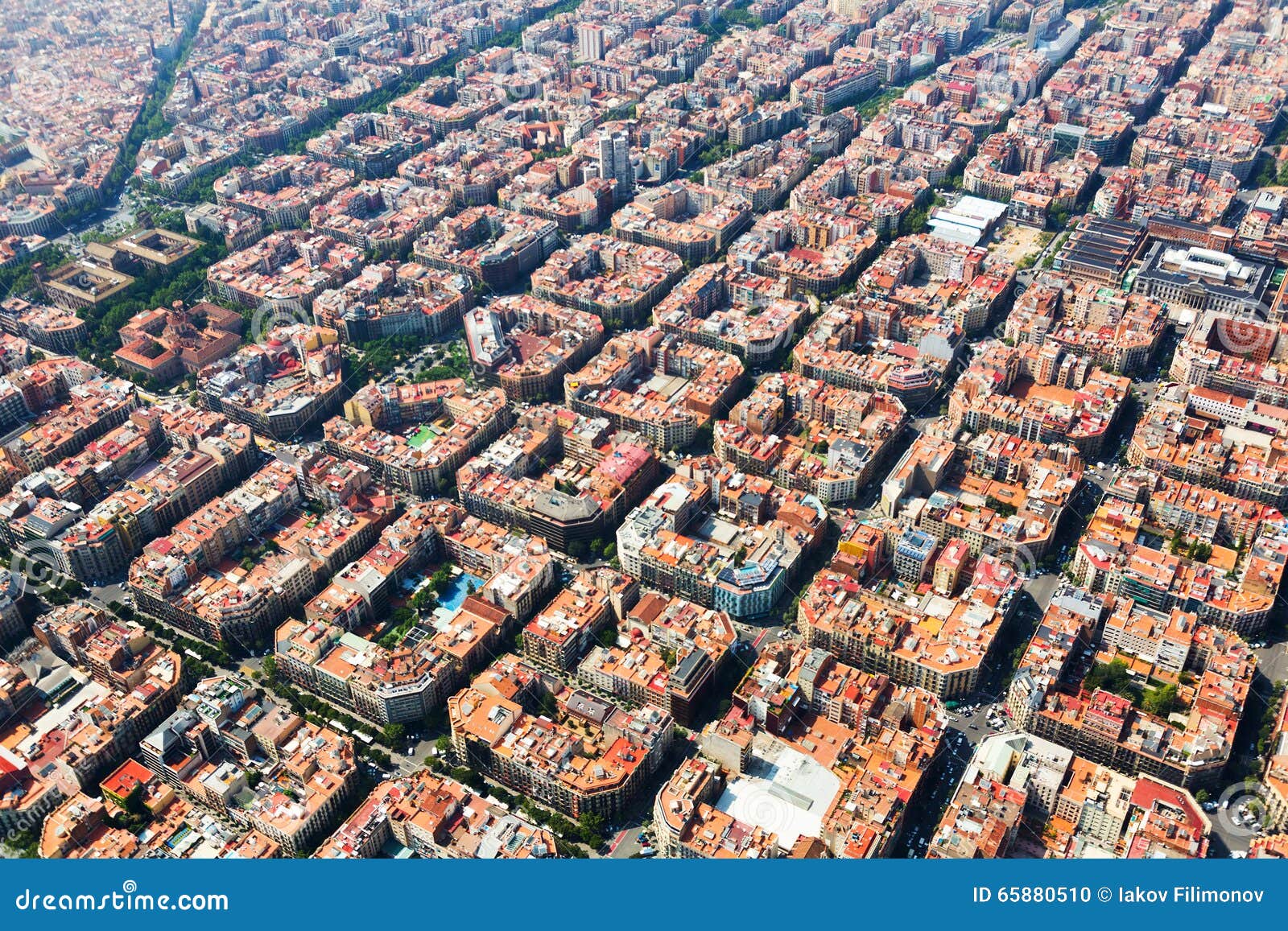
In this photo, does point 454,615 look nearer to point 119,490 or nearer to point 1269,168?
point 119,490

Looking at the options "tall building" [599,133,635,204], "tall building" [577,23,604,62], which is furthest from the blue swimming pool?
"tall building" [577,23,604,62]

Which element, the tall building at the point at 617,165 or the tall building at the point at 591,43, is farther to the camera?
the tall building at the point at 591,43

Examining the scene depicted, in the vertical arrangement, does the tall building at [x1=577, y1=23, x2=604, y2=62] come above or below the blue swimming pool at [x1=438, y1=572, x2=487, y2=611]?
above

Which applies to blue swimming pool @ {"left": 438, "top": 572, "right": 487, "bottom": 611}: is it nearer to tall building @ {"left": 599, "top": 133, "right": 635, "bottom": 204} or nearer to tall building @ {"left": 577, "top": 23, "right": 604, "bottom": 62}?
tall building @ {"left": 599, "top": 133, "right": 635, "bottom": 204}

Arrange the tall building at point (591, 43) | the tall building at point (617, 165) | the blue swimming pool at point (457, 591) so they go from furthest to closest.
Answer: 1. the tall building at point (591, 43)
2. the tall building at point (617, 165)
3. the blue swimming pool at point (457, 591)

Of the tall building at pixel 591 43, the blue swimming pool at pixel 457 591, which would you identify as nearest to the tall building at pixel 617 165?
the tall building at pixel 591 43

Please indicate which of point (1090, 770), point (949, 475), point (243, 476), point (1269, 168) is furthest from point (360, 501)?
point (1269, 168)

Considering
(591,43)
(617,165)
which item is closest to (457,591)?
(617,165)

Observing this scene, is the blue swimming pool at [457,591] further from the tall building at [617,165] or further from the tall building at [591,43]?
the tall building at [591,43]
